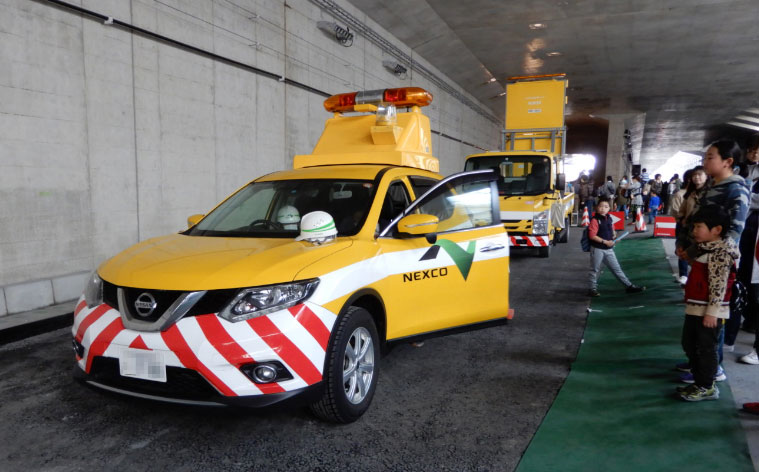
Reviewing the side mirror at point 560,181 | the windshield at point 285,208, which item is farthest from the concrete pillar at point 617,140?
the windshield at point 285,208

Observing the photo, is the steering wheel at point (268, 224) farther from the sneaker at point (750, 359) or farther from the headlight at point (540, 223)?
the headlight at point (540, 223)

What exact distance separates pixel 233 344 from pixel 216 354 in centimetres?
10

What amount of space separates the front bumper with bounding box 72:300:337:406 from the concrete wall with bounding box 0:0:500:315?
12.9ft

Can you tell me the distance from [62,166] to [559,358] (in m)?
6.12

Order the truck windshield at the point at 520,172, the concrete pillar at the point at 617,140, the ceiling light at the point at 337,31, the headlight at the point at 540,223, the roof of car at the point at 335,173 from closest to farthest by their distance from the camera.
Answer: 1. the roof of car at the point at 335,173
2. the headlight at the point at 540,223
3. the truck windshield at the point at 520,172
4. the ceiling light at the point at 337,31
5. the concrete pillar at the point at 617,140

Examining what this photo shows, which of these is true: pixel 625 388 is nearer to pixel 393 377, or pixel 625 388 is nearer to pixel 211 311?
pixel 393 377

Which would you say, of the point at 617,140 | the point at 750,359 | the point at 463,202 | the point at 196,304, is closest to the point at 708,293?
the point at 750,359

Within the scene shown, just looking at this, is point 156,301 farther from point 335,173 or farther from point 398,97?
point 398,97

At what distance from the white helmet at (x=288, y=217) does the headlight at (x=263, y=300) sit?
102 cm

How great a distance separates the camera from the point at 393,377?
4129 mm

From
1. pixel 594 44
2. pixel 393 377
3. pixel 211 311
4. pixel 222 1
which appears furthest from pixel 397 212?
pixel 594 44

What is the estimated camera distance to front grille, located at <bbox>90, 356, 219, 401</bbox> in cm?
269

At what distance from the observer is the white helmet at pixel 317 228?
3.31 meters

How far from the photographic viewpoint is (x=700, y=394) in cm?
353
